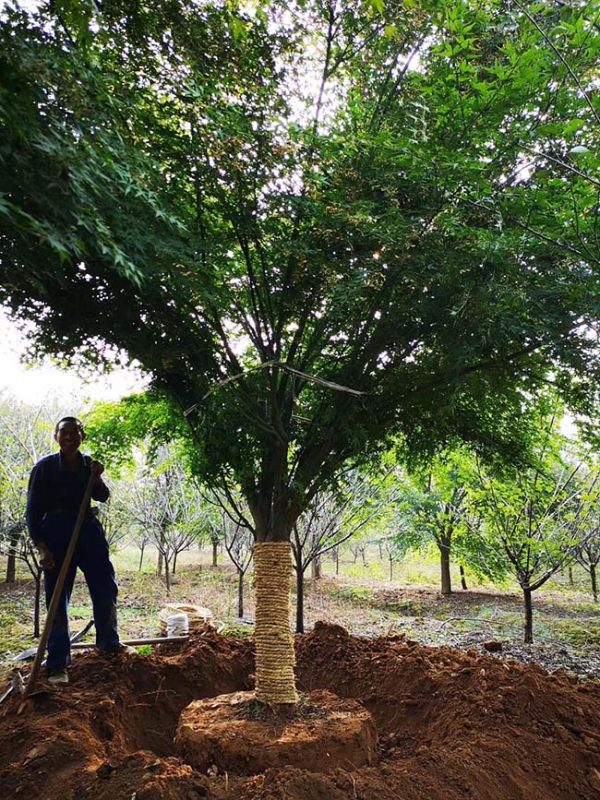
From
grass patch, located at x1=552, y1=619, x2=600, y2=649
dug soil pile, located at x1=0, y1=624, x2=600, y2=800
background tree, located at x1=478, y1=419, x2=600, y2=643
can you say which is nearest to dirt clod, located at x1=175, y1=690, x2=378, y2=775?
dug soil pile, located at x1=0, y1=624, x2=600, y2=800

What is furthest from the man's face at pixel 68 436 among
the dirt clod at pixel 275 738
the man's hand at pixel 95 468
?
the dirt clod at pixel 275 738

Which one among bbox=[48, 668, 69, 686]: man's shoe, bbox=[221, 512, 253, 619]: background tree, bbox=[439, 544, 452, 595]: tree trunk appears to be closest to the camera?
bbox=[48, 668, 69, 686]: man's shoe

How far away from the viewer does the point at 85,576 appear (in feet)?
12.4

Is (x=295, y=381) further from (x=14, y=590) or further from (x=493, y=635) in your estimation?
(x=14, y=590)

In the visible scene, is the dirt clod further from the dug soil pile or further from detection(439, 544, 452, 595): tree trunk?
detection(439, 544, 452, 595): tree trunk

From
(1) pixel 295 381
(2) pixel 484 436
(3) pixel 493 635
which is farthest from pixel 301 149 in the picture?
(3) pixel 493 635

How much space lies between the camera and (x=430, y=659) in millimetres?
3848

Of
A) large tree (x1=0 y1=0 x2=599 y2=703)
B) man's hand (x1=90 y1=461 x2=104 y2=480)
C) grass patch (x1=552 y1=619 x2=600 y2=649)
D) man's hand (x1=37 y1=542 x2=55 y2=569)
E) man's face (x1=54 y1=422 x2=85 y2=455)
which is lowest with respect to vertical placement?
grass patch (x1=552 y1=619 x2=600 y2=649)

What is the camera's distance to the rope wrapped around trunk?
10.2 ft

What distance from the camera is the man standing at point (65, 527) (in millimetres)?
3602

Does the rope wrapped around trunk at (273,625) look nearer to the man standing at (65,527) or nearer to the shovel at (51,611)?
the shovel at (51,611)

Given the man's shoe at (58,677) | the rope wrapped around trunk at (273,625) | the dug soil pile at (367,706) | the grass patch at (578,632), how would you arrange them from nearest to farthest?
the dug soil pile at (367,706) < the rope wrapped around trunk at (273,625) < the man's shoe at (58,677) < the grass patch at (578,632)

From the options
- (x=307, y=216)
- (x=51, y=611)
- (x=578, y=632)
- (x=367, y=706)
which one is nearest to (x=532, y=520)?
(x=578, y=632)

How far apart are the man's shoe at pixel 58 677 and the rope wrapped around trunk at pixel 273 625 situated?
1.41m
